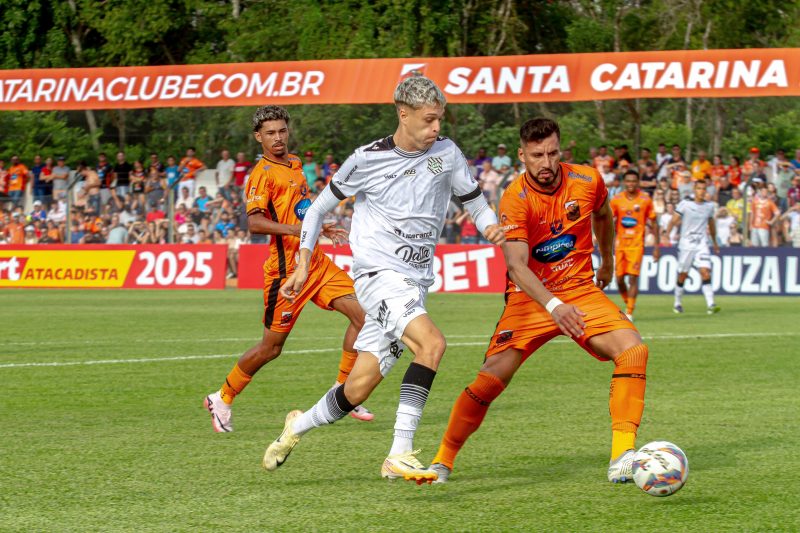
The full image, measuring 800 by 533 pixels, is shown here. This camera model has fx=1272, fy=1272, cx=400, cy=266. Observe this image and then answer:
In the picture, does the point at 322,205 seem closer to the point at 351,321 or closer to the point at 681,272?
the point at 351,321

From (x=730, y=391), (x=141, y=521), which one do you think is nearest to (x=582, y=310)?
(x=141, y=521)

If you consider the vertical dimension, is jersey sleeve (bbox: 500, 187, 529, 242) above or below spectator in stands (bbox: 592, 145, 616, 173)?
below

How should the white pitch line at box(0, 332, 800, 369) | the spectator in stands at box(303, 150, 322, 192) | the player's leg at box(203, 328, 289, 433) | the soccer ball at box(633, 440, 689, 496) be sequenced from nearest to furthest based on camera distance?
the soccer ball at box(633, 440, 689, 496) < the player's leg at box(203, 328, 289, 433) < the white pitch line at box(0, 332, 800, 369) < the spectator in stands at box(303, 150, 322, 192)

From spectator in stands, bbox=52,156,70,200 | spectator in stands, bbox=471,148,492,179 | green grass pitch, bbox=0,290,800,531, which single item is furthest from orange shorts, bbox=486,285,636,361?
spectator in stands, bbox=52,156,70,200

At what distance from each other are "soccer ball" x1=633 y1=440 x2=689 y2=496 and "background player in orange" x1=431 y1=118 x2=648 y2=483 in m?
0.31

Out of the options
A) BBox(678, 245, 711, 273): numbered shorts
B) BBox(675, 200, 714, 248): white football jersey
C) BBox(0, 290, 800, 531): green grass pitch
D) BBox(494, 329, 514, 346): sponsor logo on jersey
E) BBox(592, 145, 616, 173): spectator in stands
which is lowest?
BBox(0, 290, 800, 531): green grass pitch

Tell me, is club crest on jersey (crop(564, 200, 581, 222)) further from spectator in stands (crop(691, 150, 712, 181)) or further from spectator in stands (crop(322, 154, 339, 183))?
spectator in stands (crop(322, 154, 339, 183))

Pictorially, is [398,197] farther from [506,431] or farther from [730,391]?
[730,391]

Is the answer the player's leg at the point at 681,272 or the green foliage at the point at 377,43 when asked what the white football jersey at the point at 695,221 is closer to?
the player's leg at the point at 681,272

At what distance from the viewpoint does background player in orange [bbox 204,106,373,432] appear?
31.2 feet

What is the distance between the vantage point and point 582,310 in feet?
23.7

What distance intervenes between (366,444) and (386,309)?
6.04ft

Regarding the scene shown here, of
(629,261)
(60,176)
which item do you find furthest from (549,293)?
(60,176)

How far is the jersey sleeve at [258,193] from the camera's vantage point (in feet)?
31.4
